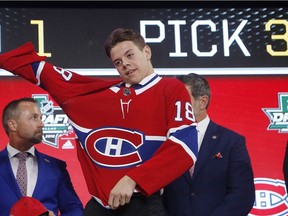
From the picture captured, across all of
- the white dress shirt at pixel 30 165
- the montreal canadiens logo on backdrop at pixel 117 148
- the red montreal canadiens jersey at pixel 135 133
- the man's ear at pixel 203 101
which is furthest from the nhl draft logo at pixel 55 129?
the montreal canadiens logo on backdrop at pixel 117 148

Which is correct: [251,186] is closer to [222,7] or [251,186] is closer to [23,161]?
[23,161]

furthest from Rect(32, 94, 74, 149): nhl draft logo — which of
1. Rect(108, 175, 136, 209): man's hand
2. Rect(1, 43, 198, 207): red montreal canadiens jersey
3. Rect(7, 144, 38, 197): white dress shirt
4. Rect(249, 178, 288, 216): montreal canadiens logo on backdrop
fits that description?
Rect(108, 175, 136, 209): man's hand

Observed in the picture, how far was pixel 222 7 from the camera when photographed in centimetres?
412

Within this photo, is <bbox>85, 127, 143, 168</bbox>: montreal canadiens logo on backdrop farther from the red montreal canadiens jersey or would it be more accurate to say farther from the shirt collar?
the shirt collar

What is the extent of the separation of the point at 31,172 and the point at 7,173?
108mm

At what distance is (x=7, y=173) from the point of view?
297 centimetres

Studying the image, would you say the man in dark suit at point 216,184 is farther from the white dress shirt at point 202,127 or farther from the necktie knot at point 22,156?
the necktie knot at point 22,156

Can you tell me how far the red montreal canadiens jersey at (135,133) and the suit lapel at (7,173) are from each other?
0.63 m

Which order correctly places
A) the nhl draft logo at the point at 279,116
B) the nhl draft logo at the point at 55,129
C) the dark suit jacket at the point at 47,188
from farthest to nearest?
the nhl draft logo at the point at 279,116 < the nhl draft logo at the point at 55,129 < the dark suit jacket at the point at 47,188

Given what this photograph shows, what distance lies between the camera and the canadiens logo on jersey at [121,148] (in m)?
2.27

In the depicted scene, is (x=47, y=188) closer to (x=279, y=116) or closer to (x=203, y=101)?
(x=203, y=101)

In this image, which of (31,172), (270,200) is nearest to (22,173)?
(31,172)

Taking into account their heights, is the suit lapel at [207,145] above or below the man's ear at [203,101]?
below

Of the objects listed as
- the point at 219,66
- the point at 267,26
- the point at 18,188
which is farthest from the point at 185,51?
the point at 18,188
